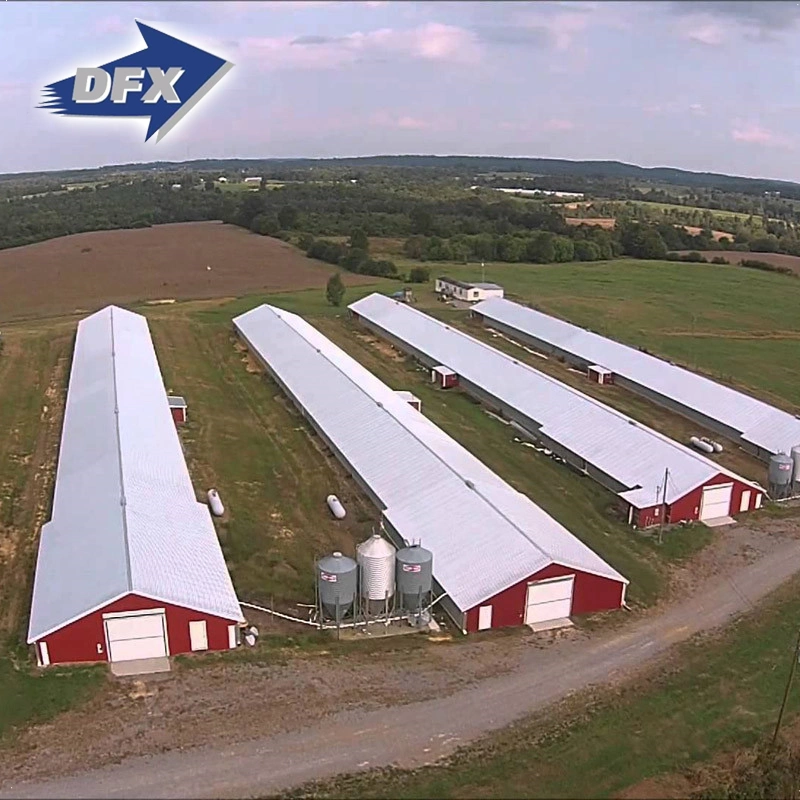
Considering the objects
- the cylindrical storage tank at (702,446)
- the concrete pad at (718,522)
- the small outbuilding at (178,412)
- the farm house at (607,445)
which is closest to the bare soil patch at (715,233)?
the farm house at (607,445)

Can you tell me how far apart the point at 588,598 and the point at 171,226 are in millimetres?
110633

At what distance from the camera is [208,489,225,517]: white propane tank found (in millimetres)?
31500

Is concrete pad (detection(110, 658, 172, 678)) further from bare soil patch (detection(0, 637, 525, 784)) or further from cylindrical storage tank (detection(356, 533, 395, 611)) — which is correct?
cylindrical storage tank (detection(356, 533, 395, 611))

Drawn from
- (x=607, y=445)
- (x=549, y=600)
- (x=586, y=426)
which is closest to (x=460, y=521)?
(x=549, y=600)

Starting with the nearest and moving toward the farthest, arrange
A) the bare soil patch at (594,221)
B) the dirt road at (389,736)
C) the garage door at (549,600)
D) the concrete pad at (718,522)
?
1. the dirt road at (389,736)
2. the garage door at (549,600)
3. the concrete pad at (718,522)
4. the bare soil patch at (594,221)

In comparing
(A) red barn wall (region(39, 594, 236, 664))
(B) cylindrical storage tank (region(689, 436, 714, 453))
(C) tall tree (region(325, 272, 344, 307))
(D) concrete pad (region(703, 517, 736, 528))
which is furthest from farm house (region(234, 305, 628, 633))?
(C) tall tree (region(325, 272, 344, 307))

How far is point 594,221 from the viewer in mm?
135375

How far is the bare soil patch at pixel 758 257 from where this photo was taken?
10504 centimetres

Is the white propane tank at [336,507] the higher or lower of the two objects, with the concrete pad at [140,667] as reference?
higher

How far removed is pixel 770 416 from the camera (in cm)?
4172

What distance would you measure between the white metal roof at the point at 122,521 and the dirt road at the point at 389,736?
187 inches

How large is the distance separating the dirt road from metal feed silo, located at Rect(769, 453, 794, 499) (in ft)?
37.2

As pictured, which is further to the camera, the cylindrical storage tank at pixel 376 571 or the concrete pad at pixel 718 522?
the concrete pad at pixel 718 522

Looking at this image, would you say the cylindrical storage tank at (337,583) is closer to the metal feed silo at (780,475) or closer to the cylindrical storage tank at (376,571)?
the cylindrical storage tank at (376,571)
